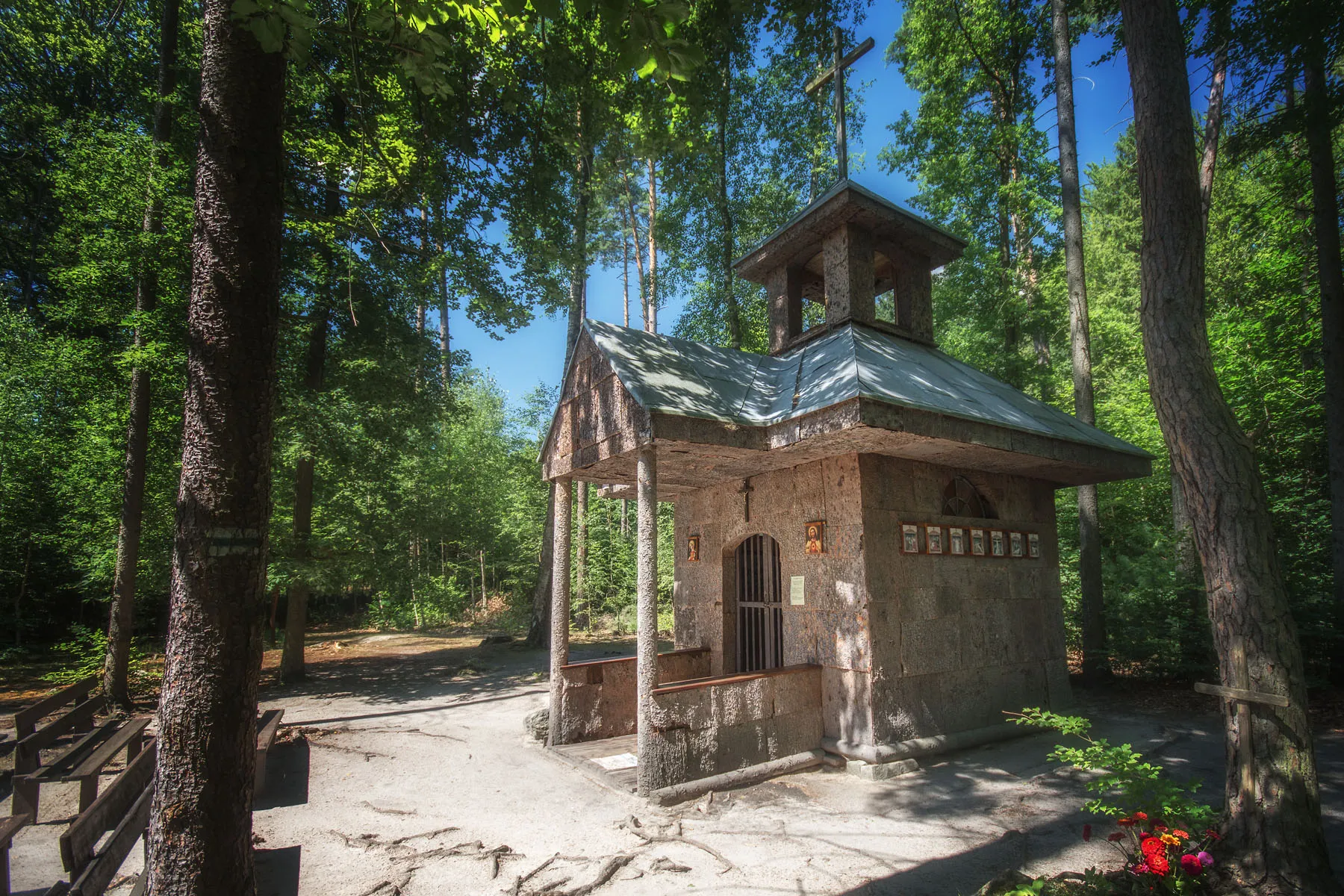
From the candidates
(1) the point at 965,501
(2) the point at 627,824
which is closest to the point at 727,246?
(1) the point at 965,501

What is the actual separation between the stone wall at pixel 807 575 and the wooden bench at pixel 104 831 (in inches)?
217

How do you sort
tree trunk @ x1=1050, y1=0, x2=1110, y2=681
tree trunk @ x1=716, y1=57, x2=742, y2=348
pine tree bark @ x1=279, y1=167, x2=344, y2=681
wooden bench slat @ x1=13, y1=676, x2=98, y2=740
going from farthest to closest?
tree trunk @ x1=716, y1=57, x2=742, y2=348, pine tree bark @ x1=279, y1=167, x2=344, y2=681, tree trunk @ x1=1050, y1=0, x2=1110, y2=681, wooden bench slat @ x1=13, y1=676, x2=98, y2=740

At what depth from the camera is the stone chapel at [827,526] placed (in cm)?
576

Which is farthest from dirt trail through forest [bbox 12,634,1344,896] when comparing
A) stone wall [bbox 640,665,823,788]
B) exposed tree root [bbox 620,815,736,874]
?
stone wall [bbox 640,665,823,788]

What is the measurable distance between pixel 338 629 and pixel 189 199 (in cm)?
1655

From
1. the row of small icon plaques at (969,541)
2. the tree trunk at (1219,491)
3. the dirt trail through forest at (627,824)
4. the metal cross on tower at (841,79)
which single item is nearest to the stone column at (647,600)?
the dirt trail through forest at (627,824)

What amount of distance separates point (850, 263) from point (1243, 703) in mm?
5964

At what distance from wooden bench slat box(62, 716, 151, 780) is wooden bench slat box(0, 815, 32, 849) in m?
1.51

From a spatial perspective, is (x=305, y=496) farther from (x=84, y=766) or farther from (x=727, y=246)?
Result: (x=727, y=246)

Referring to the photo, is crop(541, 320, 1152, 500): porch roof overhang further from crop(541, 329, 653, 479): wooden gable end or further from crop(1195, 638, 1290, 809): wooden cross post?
crop(1195, 638, 1290, 809): wooden cross post

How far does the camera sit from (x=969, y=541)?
23.7 feet

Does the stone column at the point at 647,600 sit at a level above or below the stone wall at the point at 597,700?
above

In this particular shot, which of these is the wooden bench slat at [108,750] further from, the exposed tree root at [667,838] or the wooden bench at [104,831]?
the exposed tree root at [667,838]

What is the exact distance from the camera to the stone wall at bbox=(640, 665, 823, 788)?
17.7 ft
